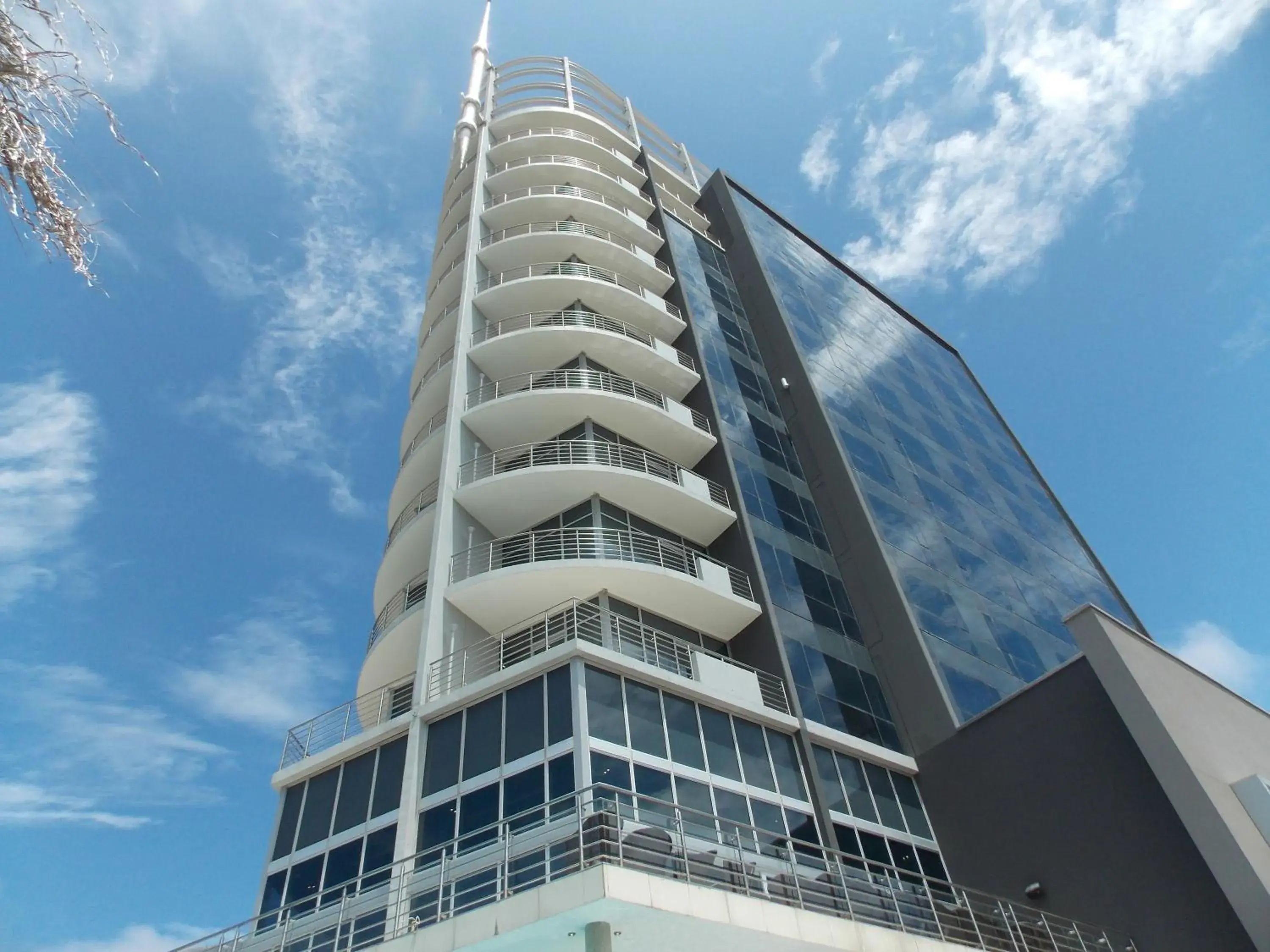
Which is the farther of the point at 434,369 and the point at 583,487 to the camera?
the point at 434,369

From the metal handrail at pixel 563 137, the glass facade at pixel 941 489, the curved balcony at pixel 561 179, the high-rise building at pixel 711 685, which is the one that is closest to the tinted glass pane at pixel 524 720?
the high-rise building at pixel 711 685

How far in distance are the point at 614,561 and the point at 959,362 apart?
34353mm

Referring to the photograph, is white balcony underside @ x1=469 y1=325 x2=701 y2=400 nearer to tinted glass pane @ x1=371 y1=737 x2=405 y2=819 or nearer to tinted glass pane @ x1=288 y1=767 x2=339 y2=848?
tinted glass pane @ x1=371 y1=737 x2=405 y2=819

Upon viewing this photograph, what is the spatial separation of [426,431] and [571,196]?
11.4 metres

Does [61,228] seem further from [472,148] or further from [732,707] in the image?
[472,148]

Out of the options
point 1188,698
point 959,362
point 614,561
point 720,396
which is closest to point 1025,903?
point 1188,698

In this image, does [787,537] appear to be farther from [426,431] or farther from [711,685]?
[426,431]

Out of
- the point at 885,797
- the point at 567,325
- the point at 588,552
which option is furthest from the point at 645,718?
the point at 567,325

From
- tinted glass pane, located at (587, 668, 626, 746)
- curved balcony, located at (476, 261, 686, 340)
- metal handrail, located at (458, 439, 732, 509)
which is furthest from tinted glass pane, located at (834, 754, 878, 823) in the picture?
curved balcony, located at (476, 261, 686, 340)

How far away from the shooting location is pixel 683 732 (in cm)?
1520

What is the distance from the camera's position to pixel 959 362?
46219mm

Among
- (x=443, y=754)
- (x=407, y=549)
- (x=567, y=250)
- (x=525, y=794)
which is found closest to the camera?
(x=525, y=794)

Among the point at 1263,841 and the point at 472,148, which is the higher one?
the point at 472,148

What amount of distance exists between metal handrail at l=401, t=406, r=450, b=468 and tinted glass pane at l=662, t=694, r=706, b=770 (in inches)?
439
